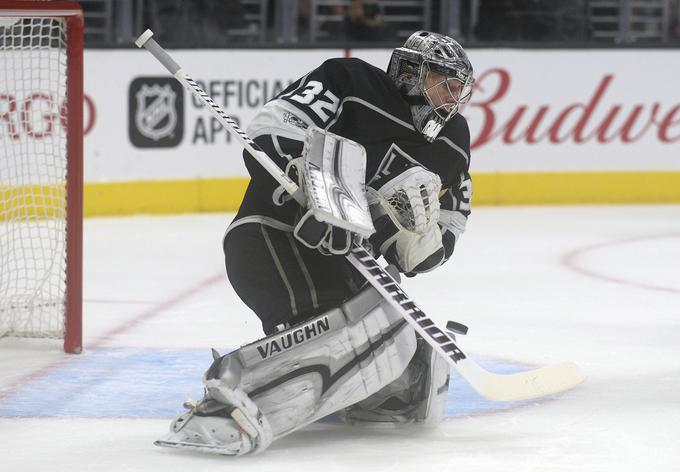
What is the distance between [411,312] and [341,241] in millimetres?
209

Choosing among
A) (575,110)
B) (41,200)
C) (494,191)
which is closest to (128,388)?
(41,200)

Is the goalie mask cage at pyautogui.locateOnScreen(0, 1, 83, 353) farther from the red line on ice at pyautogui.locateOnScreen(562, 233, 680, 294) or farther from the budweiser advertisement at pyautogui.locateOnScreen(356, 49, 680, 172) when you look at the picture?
the budweiser advertisement at pyautogui.locateOnScreen(356, 49, 680, 172)

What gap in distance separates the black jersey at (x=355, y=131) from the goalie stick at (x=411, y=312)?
75 millimetres

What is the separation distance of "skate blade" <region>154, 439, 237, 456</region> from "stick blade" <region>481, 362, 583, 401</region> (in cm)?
55

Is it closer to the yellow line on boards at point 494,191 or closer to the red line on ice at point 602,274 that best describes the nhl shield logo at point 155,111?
the yellow line on boards at point 494,191

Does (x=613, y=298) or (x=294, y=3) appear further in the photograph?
(x=294, y=3)

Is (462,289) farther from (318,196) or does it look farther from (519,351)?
(318,196)

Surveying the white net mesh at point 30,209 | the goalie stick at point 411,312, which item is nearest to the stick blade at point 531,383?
the goalie stick at point 411,312

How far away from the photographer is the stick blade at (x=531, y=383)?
275cm

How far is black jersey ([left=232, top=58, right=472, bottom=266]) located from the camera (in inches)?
108

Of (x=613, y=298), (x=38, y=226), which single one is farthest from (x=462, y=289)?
(x=38, y=226)

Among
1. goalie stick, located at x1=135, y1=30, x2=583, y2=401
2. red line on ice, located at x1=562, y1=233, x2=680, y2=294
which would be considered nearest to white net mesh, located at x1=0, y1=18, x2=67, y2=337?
goalie stick, located at x1=135, y1=30, x2=583, y2=401

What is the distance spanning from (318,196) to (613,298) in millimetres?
2418

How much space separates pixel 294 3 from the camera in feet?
24.7
